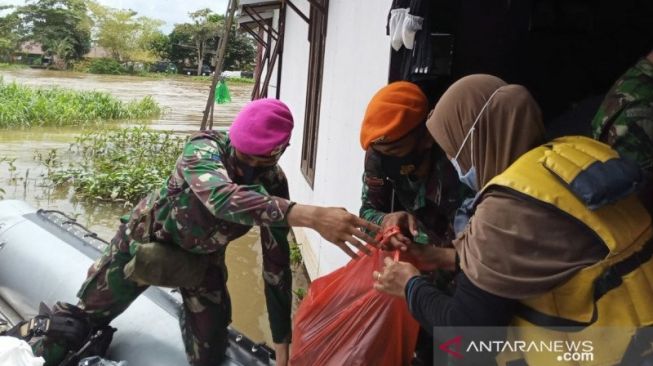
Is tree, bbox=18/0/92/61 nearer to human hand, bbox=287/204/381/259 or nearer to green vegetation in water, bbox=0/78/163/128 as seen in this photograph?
green vegetation in water, bbox=0/78/163/128

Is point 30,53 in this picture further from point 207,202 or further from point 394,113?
point 394,113

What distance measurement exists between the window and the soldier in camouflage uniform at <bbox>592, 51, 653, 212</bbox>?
3.73 meters

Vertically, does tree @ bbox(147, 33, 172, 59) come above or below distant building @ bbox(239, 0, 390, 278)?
above

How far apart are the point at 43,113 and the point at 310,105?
38.0 ft

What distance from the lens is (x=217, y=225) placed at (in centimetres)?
208

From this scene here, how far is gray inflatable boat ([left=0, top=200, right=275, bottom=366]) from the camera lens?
2.44 m

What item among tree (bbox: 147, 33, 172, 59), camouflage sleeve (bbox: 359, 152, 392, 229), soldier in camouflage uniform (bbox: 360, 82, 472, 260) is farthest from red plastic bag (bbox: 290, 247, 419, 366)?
tree (bbox: 147, 33, 172, 59)

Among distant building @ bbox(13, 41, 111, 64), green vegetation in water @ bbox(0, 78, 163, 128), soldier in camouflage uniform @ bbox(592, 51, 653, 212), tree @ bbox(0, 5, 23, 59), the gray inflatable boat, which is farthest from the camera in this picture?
distant building @ bbox(13, 41, 111, 64)

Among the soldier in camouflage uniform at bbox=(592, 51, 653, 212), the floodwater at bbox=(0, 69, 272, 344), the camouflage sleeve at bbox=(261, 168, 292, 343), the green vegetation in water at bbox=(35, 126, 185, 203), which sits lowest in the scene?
the floodwater at bbox=(0, 69, 272, 344)

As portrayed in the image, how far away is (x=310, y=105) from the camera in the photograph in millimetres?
5758

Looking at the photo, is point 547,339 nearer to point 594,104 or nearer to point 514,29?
point 594,104

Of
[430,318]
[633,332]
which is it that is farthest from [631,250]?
[430,318]

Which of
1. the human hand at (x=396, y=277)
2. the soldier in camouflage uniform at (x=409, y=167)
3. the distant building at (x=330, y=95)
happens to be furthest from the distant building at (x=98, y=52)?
the human hand at (x=396, y=277)

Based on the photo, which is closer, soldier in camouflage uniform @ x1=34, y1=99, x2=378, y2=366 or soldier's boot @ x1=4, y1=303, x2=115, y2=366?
soldier in camouflage uniform @ x1=34, y1=99, x2=378, y2=366
